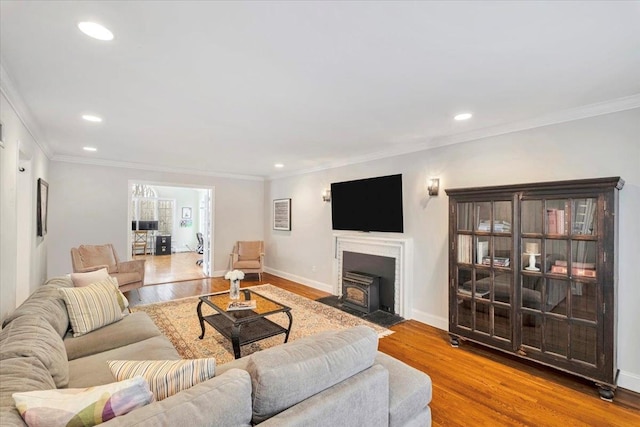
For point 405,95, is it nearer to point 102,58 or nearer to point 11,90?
point 102,58

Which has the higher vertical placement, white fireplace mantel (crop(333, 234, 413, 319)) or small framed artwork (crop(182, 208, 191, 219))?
small framed artwork (crop(182, 208, 191, 219))

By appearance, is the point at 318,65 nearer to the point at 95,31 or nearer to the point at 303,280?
the point at 95,31

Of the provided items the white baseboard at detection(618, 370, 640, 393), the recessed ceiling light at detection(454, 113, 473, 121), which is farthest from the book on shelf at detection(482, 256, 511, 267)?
the recessed ceiling light at detection(454, 113, 473, 121)

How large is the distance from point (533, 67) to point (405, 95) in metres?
0.89

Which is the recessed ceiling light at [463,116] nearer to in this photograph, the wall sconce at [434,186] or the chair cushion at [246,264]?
the wall sconce at [434,186]

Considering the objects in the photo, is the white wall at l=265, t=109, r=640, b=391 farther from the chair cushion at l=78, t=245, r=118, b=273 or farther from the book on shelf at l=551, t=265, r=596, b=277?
the chair cushion at l=78, t=245, r=118, b=273

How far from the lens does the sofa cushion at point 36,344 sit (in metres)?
1.40

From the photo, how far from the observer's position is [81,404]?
956mm

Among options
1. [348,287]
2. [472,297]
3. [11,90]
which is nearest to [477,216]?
[472,297]

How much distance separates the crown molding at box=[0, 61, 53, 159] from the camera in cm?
218

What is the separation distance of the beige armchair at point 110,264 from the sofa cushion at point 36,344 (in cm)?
321

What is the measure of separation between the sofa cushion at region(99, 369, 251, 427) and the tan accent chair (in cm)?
538

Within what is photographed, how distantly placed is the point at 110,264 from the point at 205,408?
503cm

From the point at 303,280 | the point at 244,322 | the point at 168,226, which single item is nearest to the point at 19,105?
the point at 244,322
